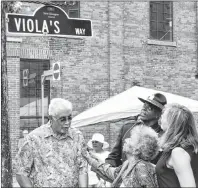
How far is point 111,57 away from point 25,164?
1283cm

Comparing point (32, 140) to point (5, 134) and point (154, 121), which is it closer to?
point (154, 121)

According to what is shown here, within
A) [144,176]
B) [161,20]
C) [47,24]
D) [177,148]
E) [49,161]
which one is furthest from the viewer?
[161,20]

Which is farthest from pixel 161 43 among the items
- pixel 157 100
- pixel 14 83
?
pixel 157 100

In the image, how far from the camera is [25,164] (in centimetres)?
460

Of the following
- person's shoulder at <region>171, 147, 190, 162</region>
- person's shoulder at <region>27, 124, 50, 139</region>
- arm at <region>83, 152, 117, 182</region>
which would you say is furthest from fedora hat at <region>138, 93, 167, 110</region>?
person's shoulder at <region>171, 147, 190, 162</region>

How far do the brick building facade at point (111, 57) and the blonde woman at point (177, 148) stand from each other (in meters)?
11.9

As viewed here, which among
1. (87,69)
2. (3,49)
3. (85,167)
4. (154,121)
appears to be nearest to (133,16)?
(87,69)

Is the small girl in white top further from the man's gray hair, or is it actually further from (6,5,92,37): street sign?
the man's gray hair

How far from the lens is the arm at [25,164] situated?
15.1 ft

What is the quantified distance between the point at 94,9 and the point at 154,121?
11837mm

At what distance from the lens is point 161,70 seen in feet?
60.1

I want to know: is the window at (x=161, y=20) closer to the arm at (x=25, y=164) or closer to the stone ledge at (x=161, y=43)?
the stone ledge at (x=161, y=43)

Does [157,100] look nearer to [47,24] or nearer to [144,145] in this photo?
[144,145]

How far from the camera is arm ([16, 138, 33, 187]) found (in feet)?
15.1
